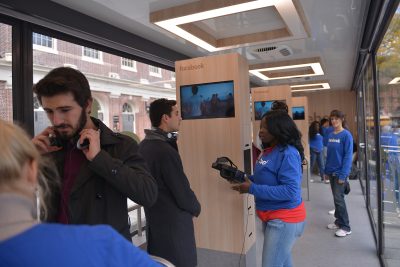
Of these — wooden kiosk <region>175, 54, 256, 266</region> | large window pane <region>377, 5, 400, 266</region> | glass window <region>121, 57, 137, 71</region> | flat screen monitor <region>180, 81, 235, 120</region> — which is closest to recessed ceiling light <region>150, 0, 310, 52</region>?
wooden kiosk <region>175, 54, 256, 266</region>

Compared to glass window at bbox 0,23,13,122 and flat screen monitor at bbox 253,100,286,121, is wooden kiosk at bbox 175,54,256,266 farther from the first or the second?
flat screen monitor at bbox 253,100,286,121

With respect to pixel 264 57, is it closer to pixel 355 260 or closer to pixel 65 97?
pixel 355 260

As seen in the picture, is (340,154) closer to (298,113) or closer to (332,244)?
(332,244)

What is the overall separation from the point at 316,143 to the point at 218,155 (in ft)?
20.1

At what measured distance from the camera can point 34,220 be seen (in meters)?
0.59

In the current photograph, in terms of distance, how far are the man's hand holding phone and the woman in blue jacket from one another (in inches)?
53.6

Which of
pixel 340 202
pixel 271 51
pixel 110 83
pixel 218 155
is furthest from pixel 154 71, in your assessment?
pixel 340 202

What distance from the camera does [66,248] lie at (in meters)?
0.55

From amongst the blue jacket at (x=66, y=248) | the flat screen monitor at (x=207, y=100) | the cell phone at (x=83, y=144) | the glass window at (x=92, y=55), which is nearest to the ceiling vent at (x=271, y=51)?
the flat screen monitor at (x=207, y=100)

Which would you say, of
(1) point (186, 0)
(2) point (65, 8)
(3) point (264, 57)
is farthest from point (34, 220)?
(3) point (264, 57)

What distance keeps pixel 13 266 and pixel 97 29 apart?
10.7ft

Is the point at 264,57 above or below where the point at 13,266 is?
above

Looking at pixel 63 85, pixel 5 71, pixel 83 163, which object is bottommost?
pixel 83 163

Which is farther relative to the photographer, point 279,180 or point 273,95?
point 273,95
